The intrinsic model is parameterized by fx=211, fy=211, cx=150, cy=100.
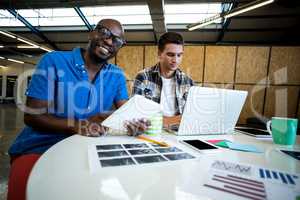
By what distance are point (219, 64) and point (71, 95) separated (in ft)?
15.8

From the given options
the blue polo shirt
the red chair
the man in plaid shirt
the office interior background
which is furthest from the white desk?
the office interior background

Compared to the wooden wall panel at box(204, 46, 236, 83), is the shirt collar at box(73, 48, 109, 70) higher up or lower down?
lower down

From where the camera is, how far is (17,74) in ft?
50.7

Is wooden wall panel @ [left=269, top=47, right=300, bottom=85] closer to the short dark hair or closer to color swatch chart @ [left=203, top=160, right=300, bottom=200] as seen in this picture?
the short dark hair

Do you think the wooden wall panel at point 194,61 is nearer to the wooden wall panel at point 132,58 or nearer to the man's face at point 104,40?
the wooden wall panel at point 132,58

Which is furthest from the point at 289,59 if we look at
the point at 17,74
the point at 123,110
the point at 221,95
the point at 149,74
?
the point at 17,74

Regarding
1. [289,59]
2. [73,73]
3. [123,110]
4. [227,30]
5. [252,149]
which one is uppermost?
[227,30]

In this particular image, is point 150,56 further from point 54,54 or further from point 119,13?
point 54,54

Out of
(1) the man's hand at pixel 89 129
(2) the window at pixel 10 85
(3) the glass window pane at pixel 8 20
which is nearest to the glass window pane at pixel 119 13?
(3) the glass window pane at pixel 8 20

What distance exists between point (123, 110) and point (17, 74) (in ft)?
57.0

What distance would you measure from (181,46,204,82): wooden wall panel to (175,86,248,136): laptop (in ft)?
14.3

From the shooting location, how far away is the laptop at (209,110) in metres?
1.04

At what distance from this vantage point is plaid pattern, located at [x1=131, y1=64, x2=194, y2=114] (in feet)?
6.45

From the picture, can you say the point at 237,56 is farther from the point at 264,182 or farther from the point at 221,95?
the point at 264,182
